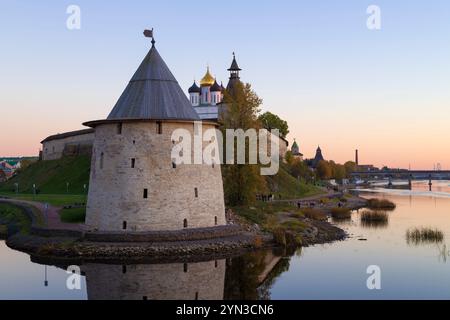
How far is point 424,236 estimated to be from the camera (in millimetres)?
31781

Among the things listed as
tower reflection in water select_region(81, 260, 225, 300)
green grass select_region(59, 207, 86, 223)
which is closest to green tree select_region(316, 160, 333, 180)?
green grass select_region(59, 207, 86, 223)

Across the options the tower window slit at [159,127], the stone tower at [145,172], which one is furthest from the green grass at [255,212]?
the tower window slit at [159,127]

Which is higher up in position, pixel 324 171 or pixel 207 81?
pixel 207 81

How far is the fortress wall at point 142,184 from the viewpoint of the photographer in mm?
26531

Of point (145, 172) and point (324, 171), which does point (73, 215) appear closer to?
point (145, 172)

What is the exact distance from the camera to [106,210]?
2708cm

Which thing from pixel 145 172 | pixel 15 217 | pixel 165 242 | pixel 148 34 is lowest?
pixel 165 242

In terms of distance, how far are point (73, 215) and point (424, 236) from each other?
22.8 m

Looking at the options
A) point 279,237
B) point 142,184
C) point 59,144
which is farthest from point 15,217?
point 59,144

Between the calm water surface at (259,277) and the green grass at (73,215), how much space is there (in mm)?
4858

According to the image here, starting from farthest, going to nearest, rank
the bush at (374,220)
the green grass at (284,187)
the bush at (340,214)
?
the green grass at (284,187) → the bush at (340,214) → the bush at (374,220)

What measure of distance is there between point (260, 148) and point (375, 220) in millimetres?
12826

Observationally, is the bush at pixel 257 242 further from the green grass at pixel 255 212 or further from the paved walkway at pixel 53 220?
the paved walkway at pixel 53 220

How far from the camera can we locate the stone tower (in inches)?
1046
